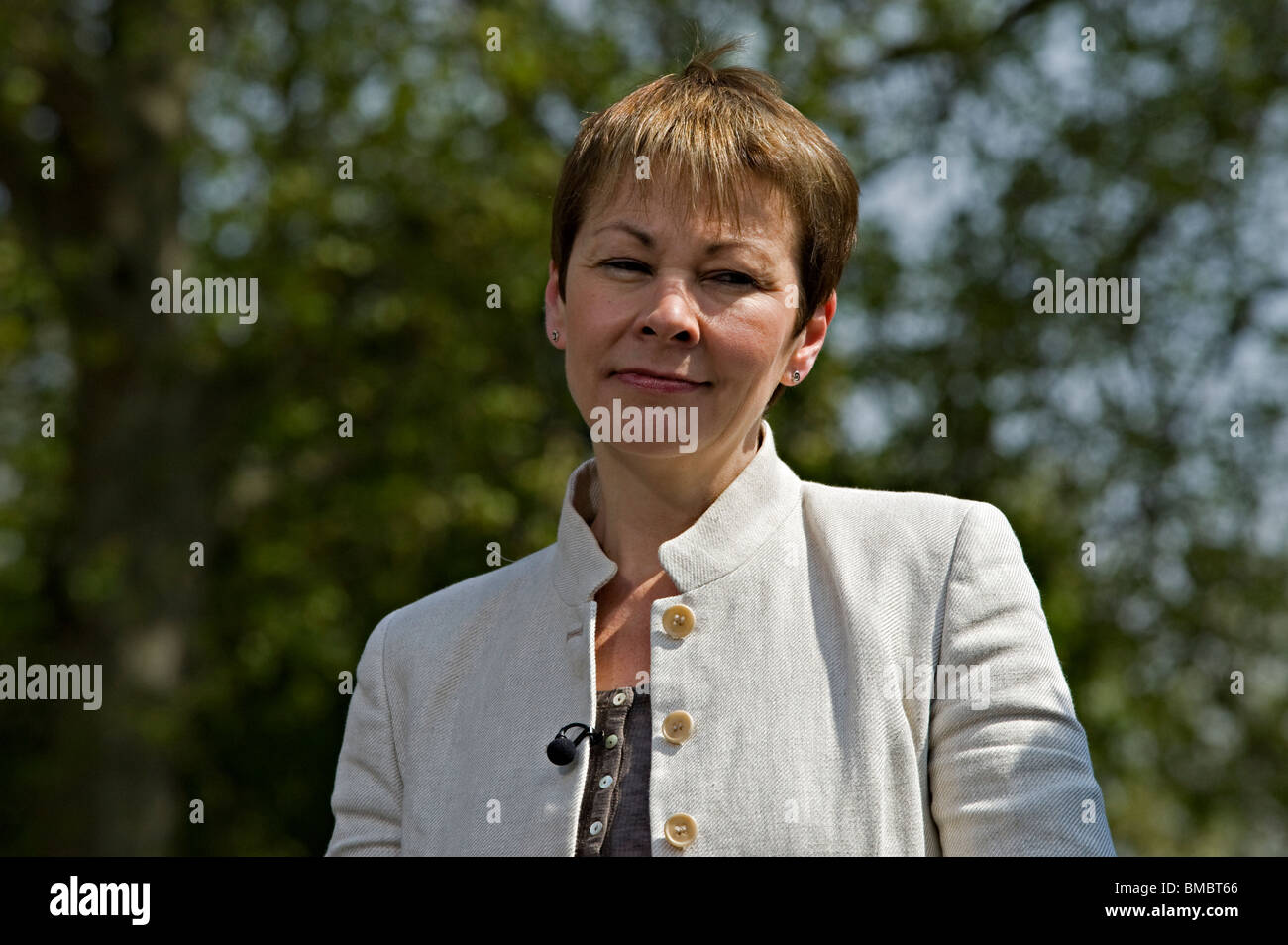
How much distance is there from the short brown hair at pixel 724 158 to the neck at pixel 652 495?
0.82ft

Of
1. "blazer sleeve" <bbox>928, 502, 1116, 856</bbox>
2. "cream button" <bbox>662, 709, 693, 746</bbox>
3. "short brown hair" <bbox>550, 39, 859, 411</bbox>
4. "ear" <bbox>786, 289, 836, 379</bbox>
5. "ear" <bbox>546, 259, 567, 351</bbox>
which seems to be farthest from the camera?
→ "ear" <bbox>546, 259, 567, 351</bbox>

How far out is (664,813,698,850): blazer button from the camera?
2.12m

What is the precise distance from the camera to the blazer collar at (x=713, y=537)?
2.38 meters

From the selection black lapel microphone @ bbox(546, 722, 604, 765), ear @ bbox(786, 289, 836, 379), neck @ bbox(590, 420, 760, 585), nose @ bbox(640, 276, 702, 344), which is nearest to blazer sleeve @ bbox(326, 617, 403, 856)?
black lapel microphone @ bbox(546, 722, 604, 765)

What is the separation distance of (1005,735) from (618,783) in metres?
Result: 0.56

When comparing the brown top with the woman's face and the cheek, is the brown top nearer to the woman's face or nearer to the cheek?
the woman's face

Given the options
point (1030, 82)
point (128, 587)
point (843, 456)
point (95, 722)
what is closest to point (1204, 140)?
point (1030, 82)

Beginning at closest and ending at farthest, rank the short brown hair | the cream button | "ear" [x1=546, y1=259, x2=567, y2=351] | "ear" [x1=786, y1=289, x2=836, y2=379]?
the cream button, the short brown hair, "ear" [x1=786, y1=289, x2=836, y2=379], "ear" [x1=546, y1=259, x2=567, y2=351]

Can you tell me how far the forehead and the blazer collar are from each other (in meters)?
0.34

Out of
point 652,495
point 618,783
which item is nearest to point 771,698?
point 618,783

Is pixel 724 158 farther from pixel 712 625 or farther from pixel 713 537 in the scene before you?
pixel 712 625

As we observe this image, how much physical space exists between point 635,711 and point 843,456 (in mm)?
6963

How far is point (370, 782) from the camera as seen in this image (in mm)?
2457
